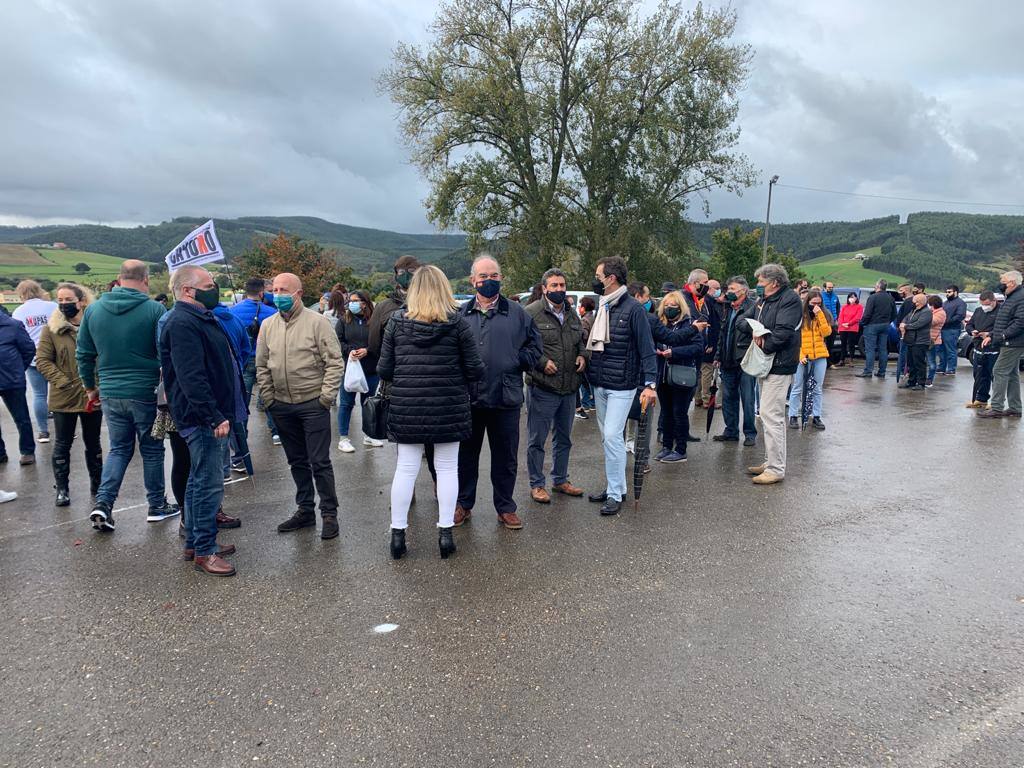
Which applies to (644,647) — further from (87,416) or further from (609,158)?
(609,158)

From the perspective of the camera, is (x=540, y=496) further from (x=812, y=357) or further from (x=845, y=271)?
(x=845, y=271)

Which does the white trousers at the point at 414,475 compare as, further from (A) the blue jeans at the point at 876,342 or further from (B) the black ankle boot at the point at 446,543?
(A) the blue jeans at the point at 876,342

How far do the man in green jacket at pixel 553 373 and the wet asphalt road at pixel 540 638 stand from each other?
1.59ft

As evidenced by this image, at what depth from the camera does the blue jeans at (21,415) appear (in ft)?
22.1

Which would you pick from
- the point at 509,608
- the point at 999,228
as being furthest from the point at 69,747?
the point at 999,228

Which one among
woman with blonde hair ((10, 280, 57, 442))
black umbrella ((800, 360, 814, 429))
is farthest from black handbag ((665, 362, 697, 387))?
woman with blonde hair ((10, 280, 57, 442))

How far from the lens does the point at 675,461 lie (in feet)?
22.9

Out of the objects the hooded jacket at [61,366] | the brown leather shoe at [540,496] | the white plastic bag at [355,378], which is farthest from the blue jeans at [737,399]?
the hooded jacket at [61,366]

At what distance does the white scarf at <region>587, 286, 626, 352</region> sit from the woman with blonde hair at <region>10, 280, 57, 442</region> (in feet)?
22.4

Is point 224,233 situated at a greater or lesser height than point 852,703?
greater

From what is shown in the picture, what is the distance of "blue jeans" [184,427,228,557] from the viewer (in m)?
4.14

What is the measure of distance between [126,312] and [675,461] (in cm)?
545

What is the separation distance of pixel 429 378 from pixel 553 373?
1424 millimetres

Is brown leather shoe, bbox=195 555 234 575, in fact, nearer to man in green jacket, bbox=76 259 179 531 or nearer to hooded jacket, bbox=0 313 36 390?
man in green jacket, bbox=76 259 179 531
